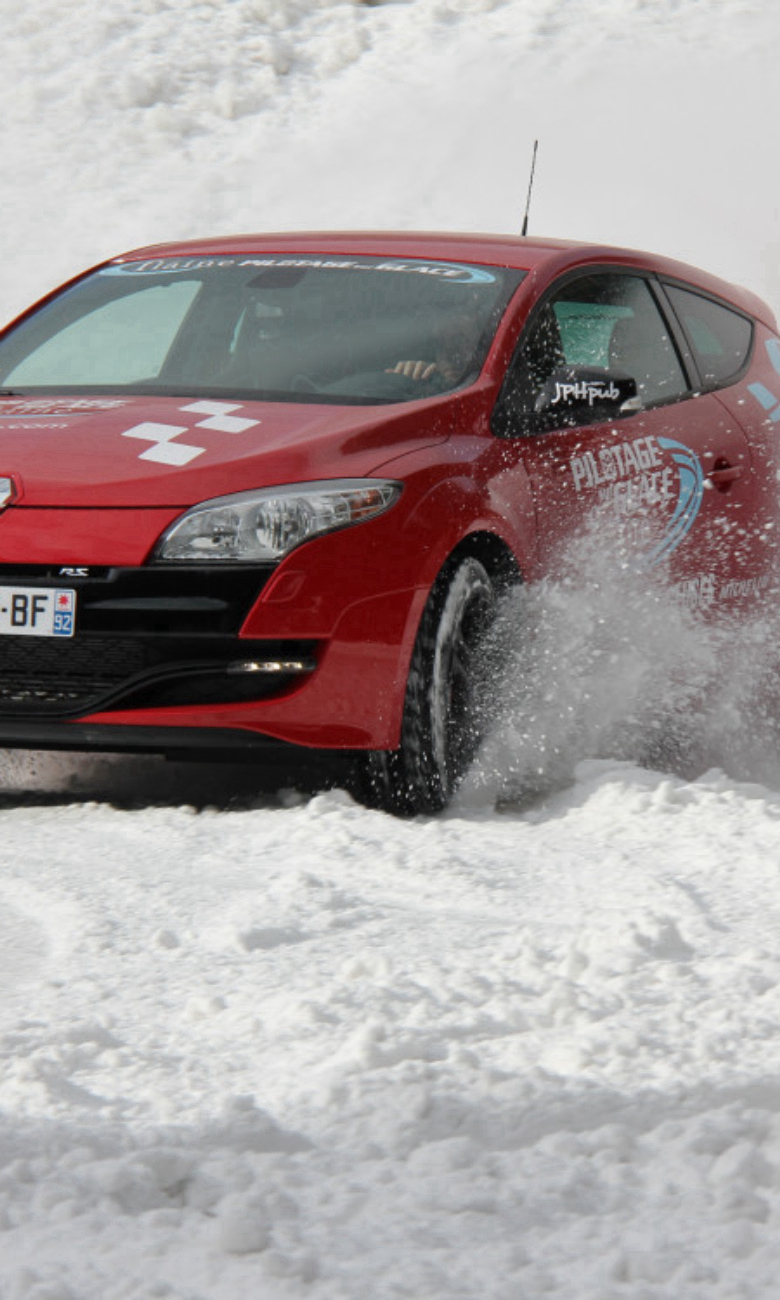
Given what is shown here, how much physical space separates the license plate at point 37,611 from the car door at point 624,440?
1.27 meters

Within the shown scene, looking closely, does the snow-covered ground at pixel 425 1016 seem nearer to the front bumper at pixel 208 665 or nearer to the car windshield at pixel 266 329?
the front bumper at pixel 208 665

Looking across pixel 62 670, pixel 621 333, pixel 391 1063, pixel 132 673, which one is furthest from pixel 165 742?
pixel 621 333

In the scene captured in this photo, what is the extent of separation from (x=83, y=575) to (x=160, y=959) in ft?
3.84

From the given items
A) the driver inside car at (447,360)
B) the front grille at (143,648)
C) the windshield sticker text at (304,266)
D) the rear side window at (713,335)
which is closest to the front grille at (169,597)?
the front grille at (143,648)

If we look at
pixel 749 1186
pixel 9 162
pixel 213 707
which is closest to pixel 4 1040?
pixel 749 1186

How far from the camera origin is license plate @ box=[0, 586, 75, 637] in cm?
418

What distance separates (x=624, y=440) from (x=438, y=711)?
4.29 feet

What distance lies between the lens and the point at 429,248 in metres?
5.47

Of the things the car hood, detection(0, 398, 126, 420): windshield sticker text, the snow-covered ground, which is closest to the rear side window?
the snow-covered ground

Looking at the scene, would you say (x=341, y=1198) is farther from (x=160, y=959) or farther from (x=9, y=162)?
(x=9, y=162)

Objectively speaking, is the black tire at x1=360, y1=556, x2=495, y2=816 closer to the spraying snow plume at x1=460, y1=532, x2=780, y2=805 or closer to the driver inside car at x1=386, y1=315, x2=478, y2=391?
the spraying snow plume at x1=460, y1=532, x2=780, y2=805

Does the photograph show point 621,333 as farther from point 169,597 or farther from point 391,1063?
point 391,1063

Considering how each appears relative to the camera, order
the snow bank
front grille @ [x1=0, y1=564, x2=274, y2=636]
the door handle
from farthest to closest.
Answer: the door handle, front grille @ [x1=0, y1=564, x2=274, y2=636], the snow bank

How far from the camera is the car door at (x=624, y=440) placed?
500 cm
